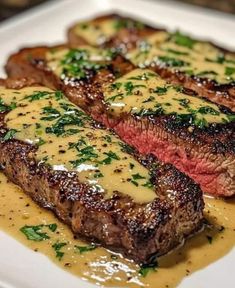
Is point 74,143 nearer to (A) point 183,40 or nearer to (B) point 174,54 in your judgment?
(B) point 174,54

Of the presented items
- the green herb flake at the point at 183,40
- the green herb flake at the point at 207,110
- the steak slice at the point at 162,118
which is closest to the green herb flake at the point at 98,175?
the steak slice at the point at 162,118

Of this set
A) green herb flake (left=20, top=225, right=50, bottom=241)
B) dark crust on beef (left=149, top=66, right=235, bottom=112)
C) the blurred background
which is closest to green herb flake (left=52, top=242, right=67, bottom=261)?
green herb flake (left=20, top=225, right=50, bottom=241)

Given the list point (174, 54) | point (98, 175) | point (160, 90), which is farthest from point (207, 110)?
point (174, 54)

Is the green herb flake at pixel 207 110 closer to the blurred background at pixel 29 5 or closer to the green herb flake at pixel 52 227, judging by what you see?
the green herb flake at pixel 52 227

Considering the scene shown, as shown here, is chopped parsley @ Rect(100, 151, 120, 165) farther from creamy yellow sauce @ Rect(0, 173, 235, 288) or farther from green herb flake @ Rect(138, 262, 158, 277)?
green herb flake @ Rect(138, 262, 158, 277)

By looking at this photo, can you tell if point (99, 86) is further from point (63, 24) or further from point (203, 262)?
point (63, 24)

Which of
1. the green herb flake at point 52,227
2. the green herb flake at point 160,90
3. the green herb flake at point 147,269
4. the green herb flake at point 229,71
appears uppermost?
the green herb flake at point 160,90
